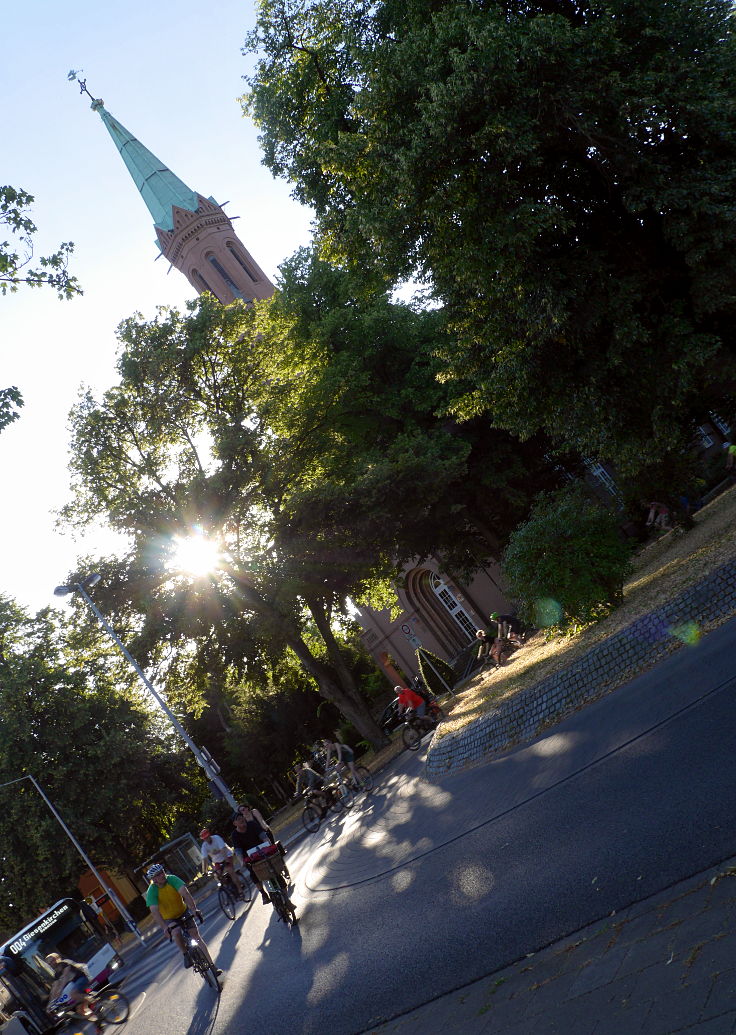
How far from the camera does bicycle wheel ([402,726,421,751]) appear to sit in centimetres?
2142

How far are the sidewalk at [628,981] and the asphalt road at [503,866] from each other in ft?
0.80

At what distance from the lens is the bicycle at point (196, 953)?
10.7 m

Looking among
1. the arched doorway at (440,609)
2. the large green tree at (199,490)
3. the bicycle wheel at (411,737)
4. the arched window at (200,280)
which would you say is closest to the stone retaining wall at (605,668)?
the bicycle wheel at (411,737)

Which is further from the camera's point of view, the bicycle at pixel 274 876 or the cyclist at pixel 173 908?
the bicycle at pixel 274 876

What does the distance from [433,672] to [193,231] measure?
39.5 m

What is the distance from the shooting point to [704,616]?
1171 cm

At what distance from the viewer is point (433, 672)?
30.6 metres

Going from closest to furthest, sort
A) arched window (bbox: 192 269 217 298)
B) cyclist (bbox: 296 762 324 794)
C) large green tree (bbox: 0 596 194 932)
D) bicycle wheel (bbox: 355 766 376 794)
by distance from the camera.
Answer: bicycle wheel (bbox: 355 766 376 794), cyclist (bbox: 296 762 324 794), large green tree (bbox: 0 596 194 932), arched window (bbox: 192 269 217 298)

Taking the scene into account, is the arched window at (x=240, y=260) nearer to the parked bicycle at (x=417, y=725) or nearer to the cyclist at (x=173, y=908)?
the parked bicycle at (x=417, y=725)

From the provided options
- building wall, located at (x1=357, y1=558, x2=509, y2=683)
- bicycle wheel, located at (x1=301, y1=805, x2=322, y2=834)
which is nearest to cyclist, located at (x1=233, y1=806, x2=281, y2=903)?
bicycle wheel, located at (x1=301, y1=805, x2=322, y2=834)

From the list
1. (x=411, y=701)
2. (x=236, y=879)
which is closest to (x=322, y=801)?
(x=411, y=701)

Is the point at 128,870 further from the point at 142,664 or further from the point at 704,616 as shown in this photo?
the point at 704,616

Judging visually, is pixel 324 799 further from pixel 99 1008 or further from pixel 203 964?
pixel 203 964

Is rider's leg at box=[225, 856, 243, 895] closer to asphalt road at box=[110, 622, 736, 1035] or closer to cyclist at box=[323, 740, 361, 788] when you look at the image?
cyclist at box=[323, 740, 361, 788]
